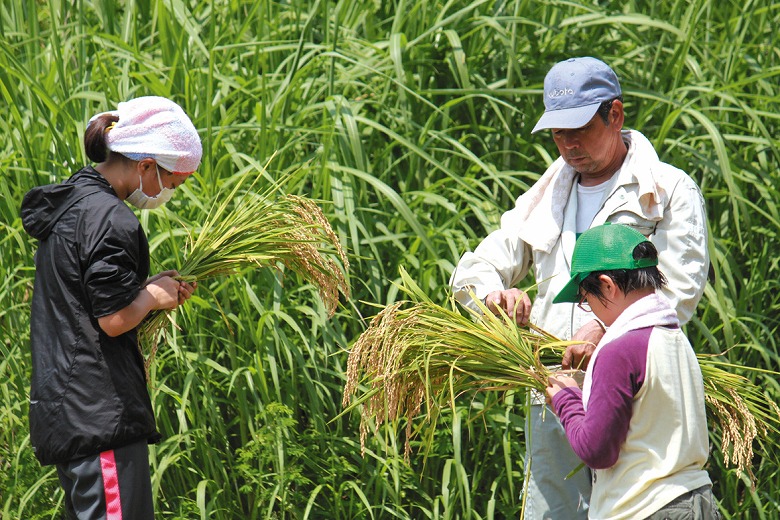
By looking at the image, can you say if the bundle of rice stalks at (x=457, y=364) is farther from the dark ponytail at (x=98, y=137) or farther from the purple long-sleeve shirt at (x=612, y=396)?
the dark ponytail at (x=98, y=137)

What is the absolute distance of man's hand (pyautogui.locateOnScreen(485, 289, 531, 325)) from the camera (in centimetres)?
259

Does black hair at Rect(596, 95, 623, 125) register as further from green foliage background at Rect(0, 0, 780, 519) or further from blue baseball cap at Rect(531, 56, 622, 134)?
green foliage background at Rect(0, 0, 780, 519)

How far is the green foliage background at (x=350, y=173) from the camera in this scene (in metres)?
Answer: 3.43

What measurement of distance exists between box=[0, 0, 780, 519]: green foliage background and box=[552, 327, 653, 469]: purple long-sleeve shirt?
90 cm

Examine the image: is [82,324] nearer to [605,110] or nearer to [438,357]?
[438,357]

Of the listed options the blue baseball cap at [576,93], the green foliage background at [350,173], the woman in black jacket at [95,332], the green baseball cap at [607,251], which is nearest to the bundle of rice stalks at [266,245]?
the green foliage background at [350,173]

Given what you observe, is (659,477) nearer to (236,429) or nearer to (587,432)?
(587,432)

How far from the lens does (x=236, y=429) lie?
12.0 feet

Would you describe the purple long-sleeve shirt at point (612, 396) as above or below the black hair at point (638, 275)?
below

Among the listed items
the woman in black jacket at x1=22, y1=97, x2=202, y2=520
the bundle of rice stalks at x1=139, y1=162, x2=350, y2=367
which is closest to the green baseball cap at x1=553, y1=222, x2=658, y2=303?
the bundle of rice stalks at x1=139, y1=162, x2=350, y2=367

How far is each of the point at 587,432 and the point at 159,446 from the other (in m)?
1.71

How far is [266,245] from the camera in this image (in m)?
2.94

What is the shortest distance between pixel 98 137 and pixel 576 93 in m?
1.24

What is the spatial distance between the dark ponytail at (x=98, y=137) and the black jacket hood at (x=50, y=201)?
0.10 m
